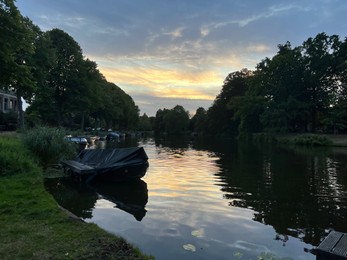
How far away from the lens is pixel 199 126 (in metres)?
124

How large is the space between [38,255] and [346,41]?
66480 millimetres

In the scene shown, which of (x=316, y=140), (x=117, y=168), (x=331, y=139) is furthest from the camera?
(x=331, y=139)

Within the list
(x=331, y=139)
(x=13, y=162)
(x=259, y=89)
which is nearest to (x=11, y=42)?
(x=13, y=162)

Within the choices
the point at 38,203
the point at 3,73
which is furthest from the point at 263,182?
the point at 3,73

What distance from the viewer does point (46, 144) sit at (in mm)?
16703

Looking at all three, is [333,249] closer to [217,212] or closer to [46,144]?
[217,212]

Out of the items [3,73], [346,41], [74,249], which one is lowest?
[74,249]

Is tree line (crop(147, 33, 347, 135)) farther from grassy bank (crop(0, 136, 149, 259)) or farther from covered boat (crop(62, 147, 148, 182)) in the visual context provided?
grassy bank (crop(0, 136, 149, 259))

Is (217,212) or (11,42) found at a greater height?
(11,42)

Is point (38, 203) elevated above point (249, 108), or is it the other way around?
point (249, 108)

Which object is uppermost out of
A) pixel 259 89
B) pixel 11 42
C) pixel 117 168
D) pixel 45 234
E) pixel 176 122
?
pixel 259 89

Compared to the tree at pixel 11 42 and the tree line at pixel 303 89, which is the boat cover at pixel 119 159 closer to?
the tree at pixel 11 42

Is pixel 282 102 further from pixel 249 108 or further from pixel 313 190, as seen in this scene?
pixel 313 190

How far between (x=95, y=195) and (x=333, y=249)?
9.56 m
